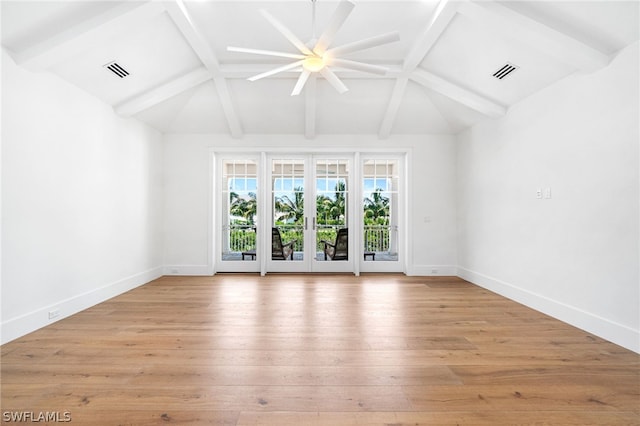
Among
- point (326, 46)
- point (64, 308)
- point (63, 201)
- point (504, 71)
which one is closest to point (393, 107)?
point (504, 71)

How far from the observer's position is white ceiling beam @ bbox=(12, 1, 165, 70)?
2.78 metres

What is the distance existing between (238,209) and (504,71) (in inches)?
191

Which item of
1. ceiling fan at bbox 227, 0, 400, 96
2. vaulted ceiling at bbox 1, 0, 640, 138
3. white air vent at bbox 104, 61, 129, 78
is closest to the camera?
ceiling fan at bbox 227, 0, 400, 96

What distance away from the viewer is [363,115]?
534cm

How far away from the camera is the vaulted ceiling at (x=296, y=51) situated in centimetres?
278

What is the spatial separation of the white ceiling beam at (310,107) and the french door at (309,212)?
0.58 m

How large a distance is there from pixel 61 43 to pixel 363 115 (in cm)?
412

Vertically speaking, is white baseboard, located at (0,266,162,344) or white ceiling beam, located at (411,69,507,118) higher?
white ceiling beam, located at (411,69,507,118)

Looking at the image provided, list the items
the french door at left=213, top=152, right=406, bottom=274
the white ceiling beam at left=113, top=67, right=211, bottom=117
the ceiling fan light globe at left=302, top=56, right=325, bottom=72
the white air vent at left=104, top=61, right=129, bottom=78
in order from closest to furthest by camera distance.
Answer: the ceiling fan light globe at left=302, top=56, right=325, bottom=72 < the white air vent at left=104, top=61, right=129, bottom=78 < the white ceiling beam at left=113, top=67, right=211, bottom=117 < the french door at left=213, top=152, right=406, bottom=274

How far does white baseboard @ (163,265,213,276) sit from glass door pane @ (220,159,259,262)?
0.39 meters

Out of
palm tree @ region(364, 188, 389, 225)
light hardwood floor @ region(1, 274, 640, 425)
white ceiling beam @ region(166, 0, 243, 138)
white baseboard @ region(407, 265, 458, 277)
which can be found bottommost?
light hardwood floor @ region(1, 274, 640, 425)

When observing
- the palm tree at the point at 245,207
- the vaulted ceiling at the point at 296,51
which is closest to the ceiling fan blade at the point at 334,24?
the vaulted ceiling at the point at 296,51

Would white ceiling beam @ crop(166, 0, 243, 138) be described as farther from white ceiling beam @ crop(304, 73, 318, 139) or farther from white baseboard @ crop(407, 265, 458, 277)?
white baseboard @ crop(407, 265, 458, 277)

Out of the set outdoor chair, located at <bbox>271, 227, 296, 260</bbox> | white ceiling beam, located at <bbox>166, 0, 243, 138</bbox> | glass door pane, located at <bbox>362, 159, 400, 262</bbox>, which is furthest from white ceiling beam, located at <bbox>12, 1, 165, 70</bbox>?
glass door pane, located at <bbox>362, 159, 400, 262</bbox>
